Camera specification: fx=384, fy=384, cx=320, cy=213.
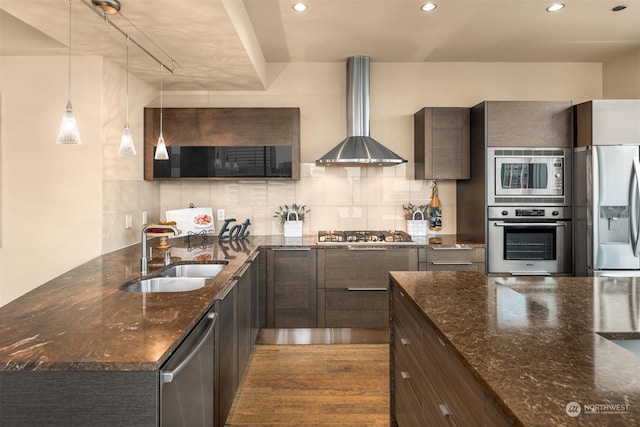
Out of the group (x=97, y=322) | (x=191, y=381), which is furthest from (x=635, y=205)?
(x=97, y=322)

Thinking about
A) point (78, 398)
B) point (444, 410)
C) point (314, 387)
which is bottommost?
point (314, 387)

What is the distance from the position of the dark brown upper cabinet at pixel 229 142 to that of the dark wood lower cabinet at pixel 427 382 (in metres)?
2.04

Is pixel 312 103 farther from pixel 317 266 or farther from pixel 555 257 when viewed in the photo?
pixel 555 257

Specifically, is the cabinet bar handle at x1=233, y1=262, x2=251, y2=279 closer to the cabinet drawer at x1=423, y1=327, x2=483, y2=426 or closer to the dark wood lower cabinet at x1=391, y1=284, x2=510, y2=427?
the dark wood lower cabinet at x1=391, y1=284, x2=510, y2=427

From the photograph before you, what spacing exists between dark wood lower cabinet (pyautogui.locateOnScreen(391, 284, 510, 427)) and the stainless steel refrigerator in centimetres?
225

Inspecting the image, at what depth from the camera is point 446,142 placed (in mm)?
3662

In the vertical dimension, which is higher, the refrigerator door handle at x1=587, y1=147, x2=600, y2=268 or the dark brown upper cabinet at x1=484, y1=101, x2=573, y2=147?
the dark brown upper cabinet at x1=484, y1=101, x2=573, y2=147

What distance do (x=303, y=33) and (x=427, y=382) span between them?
2867 mm

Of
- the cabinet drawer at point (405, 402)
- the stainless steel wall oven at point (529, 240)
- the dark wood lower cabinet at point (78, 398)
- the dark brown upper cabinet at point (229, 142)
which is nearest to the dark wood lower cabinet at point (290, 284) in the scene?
the dark brown upper cabinet at point (229, 142)

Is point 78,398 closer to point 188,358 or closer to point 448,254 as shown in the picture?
point 188,358

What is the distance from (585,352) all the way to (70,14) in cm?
284

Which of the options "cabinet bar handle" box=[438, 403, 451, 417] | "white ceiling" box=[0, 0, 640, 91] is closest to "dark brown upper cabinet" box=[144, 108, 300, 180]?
"white ceiling" box=[0, 0, 640, 91]

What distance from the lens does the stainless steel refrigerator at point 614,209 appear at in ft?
10.4

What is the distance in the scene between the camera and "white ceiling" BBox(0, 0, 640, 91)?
229cm
